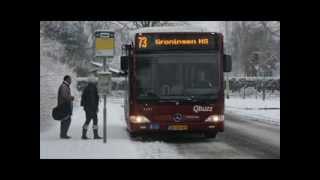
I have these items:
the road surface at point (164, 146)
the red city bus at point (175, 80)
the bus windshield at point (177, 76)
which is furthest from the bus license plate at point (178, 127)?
the bus windshield at point (177, 76)

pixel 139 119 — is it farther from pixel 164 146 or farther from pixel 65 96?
pixel 65 96

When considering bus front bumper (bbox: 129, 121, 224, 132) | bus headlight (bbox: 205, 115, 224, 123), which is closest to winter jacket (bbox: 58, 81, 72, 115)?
bus front bumper (bbox: 129, 121, 224, 132)

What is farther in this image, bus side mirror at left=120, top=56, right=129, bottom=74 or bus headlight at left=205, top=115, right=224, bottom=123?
bus headlight at left=205, top=115, right=224, bottom=123

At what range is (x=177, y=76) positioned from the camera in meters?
16.7

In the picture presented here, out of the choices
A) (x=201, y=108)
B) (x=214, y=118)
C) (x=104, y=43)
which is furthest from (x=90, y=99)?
(x=214, y=118)

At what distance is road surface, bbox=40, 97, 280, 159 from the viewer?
574 inches

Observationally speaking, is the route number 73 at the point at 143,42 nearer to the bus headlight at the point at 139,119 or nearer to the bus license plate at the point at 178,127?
the bus headlight at the point at 139,119

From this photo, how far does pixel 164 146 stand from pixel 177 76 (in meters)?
1.80

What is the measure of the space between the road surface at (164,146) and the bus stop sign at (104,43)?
7.47ft

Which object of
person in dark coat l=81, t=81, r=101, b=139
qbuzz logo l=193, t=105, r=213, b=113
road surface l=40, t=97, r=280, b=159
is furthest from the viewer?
person in dark coat l=81, t=81, r=101, b=139

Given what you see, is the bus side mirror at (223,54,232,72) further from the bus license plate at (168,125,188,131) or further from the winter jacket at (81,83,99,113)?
the winter jacket at (81,83,99,113)

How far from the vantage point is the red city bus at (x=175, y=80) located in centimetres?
1670

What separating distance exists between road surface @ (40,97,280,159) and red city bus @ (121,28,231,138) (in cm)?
66
